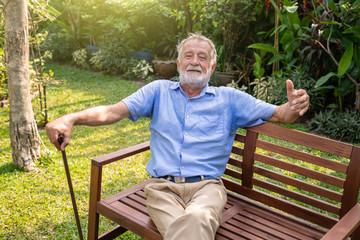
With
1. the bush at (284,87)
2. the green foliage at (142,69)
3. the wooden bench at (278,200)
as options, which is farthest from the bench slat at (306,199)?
the green foliage at (142,69)

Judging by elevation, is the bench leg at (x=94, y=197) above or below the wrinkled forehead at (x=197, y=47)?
below

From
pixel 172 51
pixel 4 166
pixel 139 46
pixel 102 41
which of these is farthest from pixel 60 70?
pixel 4 166

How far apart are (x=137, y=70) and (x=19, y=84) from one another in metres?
4.70

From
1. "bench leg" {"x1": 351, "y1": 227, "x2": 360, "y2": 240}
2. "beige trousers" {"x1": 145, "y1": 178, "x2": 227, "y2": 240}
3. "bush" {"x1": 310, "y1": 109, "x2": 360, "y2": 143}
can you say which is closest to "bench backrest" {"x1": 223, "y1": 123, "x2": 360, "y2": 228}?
"bench leg" {"x1": 351, "y1": 227, "x2": 360, "y2": 240}

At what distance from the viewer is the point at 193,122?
2.44 m

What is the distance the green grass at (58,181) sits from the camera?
112 inches

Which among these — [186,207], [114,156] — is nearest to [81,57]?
[114,156]

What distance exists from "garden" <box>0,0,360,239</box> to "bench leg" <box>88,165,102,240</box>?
0.49 m

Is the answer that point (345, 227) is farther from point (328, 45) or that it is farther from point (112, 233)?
point (328, 45)

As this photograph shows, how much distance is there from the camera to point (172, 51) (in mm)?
8609

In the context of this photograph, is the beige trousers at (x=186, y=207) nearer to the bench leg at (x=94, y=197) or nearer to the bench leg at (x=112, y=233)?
the bench leg at (x=94, y=197)

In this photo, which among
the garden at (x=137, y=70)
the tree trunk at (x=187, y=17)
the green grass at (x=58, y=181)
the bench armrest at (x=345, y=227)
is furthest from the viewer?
the tree trunk at (x=187, y=17)

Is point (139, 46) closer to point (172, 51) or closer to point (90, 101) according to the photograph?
point (172, 51)

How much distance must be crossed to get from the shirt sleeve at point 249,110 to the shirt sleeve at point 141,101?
61cm
